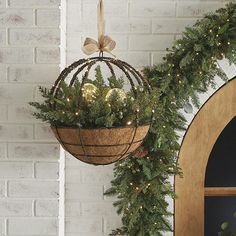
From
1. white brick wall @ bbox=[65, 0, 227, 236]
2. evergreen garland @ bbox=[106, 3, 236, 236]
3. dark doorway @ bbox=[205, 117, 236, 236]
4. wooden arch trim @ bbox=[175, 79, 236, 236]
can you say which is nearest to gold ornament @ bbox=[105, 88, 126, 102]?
evergreen garland @ bbox=[106, 3, 236, 236]

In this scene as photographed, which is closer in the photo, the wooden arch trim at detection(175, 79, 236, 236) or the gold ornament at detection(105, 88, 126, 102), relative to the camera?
the gold ornament at detection(105, 88, 126, 102)

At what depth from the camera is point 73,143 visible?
129 cm

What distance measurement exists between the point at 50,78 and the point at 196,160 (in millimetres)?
805

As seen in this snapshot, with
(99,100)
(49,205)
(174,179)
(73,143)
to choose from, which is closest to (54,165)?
(49,205)

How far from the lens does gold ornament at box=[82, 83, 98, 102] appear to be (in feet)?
4.28

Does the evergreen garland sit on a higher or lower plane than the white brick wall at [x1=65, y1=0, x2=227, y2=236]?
lower

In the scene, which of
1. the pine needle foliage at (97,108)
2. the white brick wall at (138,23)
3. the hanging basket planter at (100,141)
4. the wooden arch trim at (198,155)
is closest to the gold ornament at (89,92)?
the pine needle foliage at (97,108)

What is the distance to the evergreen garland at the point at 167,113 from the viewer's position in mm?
1629

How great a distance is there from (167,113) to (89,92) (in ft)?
1.58

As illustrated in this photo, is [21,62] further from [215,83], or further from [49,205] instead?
[215,83]

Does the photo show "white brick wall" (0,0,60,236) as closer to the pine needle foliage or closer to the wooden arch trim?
the pine needle foliage

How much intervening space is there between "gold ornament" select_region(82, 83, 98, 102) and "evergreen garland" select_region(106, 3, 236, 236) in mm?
385

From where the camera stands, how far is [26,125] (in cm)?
159

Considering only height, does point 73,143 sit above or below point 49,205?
above
